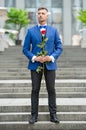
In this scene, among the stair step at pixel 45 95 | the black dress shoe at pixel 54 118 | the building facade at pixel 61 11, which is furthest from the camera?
the building facade at pixel 61 11

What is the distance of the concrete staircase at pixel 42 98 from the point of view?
27.8 feet

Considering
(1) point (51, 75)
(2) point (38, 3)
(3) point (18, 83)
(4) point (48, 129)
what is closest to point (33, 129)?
(4) point (48, 129)

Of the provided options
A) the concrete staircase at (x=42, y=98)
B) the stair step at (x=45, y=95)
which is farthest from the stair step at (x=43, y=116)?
the stair step at (x=45, y=95)

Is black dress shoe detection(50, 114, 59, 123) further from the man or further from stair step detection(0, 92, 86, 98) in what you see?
stair step detection(0, 92, 86, 98)

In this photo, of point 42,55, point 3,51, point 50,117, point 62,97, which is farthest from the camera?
point 3,51

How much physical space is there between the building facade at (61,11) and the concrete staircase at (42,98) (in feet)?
110

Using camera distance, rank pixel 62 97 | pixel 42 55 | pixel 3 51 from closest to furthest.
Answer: pixel 42 55 < pixel 62 97 < pixel 3 51

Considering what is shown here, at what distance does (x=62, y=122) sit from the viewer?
8539 mm

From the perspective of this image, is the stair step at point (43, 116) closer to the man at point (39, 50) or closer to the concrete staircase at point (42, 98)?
the concrete staircase at point (42, 98)

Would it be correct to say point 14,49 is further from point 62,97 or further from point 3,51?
point 62,97

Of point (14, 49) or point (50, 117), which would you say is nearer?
point (50, 117)

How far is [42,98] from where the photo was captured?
36.4ft

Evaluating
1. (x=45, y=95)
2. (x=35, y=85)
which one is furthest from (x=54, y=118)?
(x=45, y=95)

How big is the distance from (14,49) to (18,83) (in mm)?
11553
